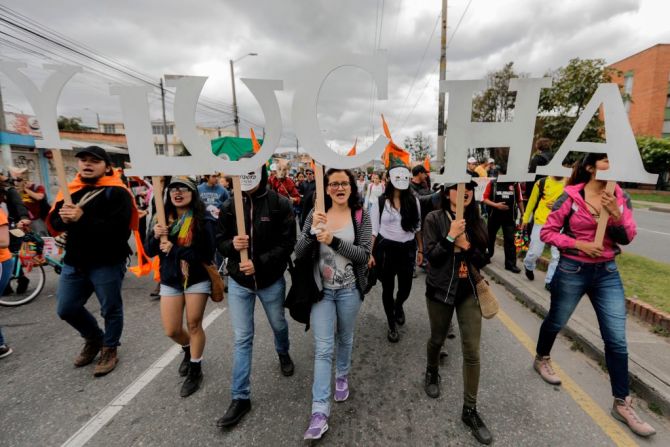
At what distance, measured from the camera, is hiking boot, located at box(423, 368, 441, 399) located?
8.46 ft

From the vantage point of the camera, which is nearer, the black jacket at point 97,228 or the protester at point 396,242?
the black jacket at point 97,228

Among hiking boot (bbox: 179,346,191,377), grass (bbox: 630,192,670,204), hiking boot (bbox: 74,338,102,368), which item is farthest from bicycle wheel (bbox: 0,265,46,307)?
grass (bbox: 630,192,670,204)

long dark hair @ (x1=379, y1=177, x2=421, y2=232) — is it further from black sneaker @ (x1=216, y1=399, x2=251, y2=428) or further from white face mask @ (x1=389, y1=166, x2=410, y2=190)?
black sneaker @ (x1=216, y1=399, x2=251, y2=428)

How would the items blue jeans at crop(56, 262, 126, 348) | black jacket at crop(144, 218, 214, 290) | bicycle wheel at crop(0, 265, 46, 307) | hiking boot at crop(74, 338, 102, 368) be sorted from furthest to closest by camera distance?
bicycle wheel at crop(0, 265, 46, 307) → hiking boot at crop(74, 338, 102, 368) → blue jeans at crop(56, 262, 126, 348) → black jacket at crop(144, 218, 214, 290)

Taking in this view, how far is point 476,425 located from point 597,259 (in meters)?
1.55

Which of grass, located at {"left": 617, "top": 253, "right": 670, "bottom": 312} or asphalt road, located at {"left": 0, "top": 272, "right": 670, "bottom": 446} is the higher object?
grass, located at {"left": 617, "top": 253, "right": 670, "bottom": 312}

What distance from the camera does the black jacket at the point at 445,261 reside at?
91.2 inches

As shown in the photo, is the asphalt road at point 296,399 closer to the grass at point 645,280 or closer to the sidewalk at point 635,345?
the sidewalk at point 635,345

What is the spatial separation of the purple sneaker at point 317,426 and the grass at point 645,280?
4021mm

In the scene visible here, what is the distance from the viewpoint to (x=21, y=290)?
193 inches

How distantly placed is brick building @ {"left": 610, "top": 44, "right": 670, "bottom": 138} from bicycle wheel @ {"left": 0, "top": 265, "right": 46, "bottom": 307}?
39.5m

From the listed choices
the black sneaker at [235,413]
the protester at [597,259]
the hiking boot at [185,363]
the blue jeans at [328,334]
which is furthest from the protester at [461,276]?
the hiking boot at [185,363]

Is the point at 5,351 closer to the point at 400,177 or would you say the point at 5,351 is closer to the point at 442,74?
the point at 400,177

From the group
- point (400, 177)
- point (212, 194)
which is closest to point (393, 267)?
point (400, 177)
